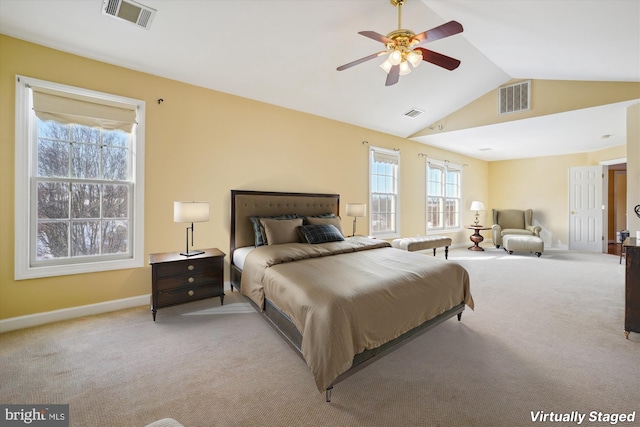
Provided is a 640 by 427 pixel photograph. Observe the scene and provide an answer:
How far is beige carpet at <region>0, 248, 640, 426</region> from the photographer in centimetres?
161

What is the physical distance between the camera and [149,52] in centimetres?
294

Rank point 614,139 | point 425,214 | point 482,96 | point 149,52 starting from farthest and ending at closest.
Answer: point 425,214
point 614,139
point 482,96
point 149,52

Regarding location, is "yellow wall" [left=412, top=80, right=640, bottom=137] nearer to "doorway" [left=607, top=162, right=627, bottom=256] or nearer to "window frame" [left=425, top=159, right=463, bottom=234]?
"window frame" [left=425, top=159, right=463, bottom=234]

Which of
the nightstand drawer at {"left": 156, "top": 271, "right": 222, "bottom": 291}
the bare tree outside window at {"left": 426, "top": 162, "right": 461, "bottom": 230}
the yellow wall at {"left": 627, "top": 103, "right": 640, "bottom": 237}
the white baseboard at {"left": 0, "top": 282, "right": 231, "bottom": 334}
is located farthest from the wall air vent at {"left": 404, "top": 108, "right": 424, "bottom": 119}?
the white baseboard at {"left": 0, "top": 282, "right": 231, "bottom": 334}

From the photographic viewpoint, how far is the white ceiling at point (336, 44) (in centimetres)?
251

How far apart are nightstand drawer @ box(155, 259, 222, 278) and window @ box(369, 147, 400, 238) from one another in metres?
3.36

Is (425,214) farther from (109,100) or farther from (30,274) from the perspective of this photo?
(30,274)

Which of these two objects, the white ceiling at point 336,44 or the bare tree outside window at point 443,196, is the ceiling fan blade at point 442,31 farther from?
the bare tree outside window at point 443,196

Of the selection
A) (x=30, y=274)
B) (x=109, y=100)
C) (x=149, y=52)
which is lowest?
(x=30, y=274)

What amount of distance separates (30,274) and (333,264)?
304 centimetres

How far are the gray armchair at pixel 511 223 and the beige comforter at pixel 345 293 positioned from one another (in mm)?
5389

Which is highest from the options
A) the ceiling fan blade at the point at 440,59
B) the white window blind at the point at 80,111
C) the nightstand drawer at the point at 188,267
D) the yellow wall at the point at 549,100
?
the yellow wall at the point at 549,100

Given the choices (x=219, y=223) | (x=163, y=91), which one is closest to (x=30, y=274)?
(x=219, y=223)

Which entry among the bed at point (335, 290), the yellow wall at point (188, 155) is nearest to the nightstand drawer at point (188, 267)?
the bed at point (335, 290)
